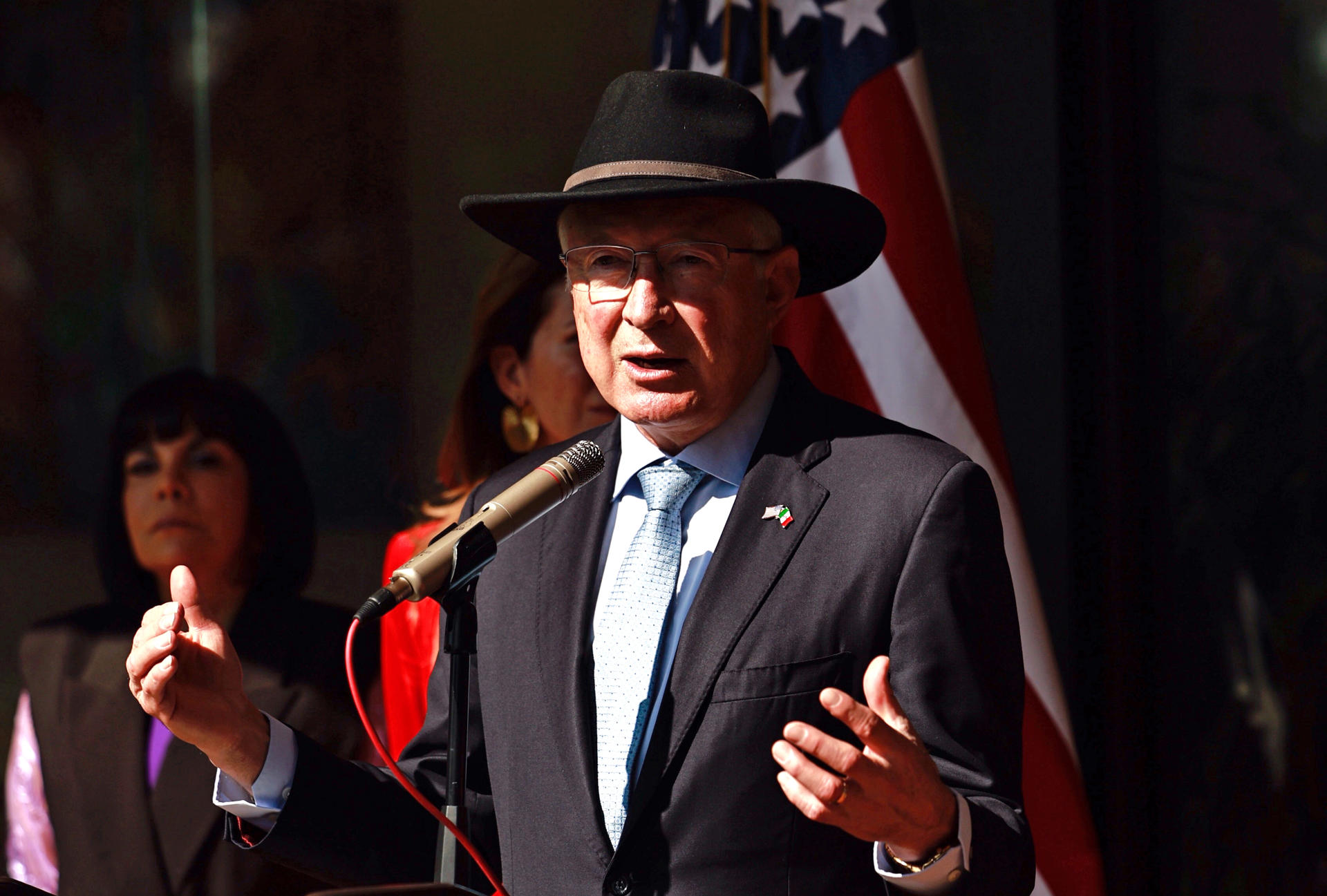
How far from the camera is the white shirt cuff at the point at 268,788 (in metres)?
1.62

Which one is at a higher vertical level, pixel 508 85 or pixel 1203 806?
pixel 508 85

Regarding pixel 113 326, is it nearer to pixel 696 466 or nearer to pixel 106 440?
pixel 106 440

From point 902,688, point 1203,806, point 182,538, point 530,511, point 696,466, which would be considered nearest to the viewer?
point 530,511

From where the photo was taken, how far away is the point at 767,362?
6.09 feet

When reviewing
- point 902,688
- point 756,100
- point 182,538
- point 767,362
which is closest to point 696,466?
point 767,362

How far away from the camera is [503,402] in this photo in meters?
2.86

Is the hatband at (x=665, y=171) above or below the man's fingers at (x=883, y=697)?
above

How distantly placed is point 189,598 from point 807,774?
0.83 meters

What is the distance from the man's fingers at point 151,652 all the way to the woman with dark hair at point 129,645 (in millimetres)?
1255

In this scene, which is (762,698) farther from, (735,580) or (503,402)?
(503,402)

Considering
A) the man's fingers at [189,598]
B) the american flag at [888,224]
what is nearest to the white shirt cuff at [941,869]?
the man's fingers at [189,598]

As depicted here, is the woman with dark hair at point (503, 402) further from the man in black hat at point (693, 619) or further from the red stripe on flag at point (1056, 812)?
the red stripe on flag at point (1056, 812)

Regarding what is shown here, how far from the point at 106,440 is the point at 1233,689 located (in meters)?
2.83

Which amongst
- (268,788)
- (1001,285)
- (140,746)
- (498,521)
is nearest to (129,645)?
(140,746)
